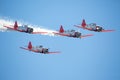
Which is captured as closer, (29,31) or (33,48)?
(29,31)

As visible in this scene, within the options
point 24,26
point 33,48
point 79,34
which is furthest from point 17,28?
point 79,34

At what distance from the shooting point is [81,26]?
2525 inches

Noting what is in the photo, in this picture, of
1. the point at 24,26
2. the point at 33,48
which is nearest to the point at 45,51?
the point at 33,48

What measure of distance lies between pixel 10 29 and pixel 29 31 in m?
3.61

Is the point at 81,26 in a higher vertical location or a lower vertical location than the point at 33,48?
higher

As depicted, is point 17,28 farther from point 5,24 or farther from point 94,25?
point 94,25

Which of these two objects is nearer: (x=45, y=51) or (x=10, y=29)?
(x=10, y=29)

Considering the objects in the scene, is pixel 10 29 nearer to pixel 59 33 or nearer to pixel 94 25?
pixel 59 33

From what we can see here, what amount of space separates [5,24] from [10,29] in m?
2.18

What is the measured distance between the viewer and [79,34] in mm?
62594

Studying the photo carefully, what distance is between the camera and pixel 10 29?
62094 mm

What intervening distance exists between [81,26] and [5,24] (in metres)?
14.7

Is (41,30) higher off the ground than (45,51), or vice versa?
(41,30)

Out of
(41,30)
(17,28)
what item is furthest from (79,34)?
(17,28)
